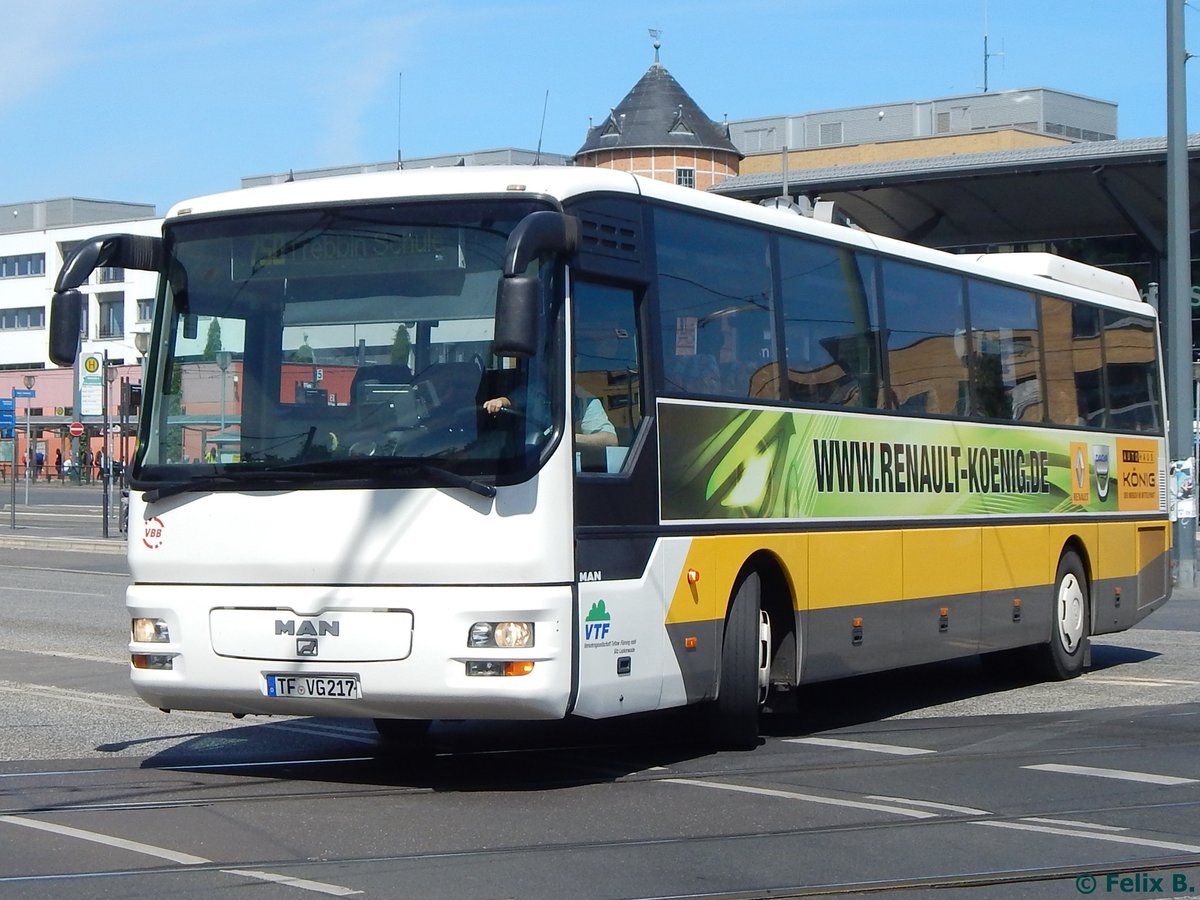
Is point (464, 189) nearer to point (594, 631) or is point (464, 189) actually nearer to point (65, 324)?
point (65, 324)

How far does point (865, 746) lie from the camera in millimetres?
10758

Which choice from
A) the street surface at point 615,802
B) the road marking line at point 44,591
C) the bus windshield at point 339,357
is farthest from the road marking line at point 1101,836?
the road marking line at point 44,591

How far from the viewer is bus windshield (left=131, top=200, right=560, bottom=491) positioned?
8.65 metres

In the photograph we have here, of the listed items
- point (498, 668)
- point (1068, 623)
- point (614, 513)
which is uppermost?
Result: point (614, 513)

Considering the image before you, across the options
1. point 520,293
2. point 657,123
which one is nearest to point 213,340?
point 520,293

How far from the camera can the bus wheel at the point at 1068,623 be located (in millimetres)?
14742

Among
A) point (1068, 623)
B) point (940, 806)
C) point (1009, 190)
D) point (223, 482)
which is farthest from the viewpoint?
point (1009, 190)

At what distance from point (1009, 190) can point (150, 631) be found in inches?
1399

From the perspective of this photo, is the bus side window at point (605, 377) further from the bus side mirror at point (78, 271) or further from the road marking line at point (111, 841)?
the road marking line at point (111, 841)

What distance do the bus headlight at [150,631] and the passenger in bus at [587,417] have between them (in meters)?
2.11

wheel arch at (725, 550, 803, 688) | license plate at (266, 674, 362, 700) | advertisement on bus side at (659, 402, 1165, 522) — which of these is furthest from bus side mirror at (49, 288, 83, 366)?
wheel arch at (725, 550, 803, 688)

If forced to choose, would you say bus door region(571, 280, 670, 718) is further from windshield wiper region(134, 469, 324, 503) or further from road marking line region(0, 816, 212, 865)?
road marking line region(0, 816, 212, 865)

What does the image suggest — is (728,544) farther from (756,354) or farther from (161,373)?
(161,373)

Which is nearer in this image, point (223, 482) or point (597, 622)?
point (597, 622)
